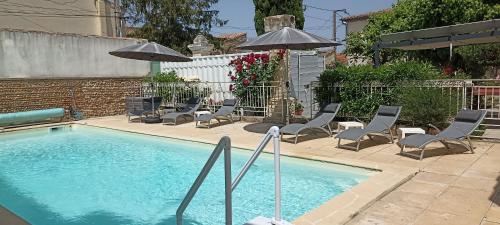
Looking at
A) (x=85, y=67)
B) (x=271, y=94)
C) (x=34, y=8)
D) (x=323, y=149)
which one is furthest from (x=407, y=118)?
(x=34, y=8)

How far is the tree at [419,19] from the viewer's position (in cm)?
1702

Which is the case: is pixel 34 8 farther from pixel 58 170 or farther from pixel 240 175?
pixel 240 175

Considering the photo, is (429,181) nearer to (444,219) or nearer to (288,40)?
(444,219)

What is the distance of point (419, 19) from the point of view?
727 inches

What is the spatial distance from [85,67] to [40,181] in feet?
31.8

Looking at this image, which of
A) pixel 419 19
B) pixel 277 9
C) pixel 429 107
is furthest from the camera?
pixel 277 9

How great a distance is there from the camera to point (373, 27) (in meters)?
20.6

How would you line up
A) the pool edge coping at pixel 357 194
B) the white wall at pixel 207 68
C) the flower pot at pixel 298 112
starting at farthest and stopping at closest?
the white wall at pixel 207 68, the flower pot at pixel 298 112, the pool edge coping at pixel 357 194

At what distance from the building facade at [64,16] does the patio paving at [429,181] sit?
55.4 feet

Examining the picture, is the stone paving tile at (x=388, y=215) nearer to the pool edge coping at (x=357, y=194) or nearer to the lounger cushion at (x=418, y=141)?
the pool edge coping at (x=357, y=194)

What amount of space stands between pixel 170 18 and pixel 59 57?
48.7 feet

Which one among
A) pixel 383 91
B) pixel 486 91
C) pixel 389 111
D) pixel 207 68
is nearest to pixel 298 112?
pixel 383 91

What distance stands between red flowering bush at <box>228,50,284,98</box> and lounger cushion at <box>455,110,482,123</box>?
19.9ft

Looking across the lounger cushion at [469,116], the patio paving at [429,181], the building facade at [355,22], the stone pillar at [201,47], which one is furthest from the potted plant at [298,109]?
the building facade at [355,22]
